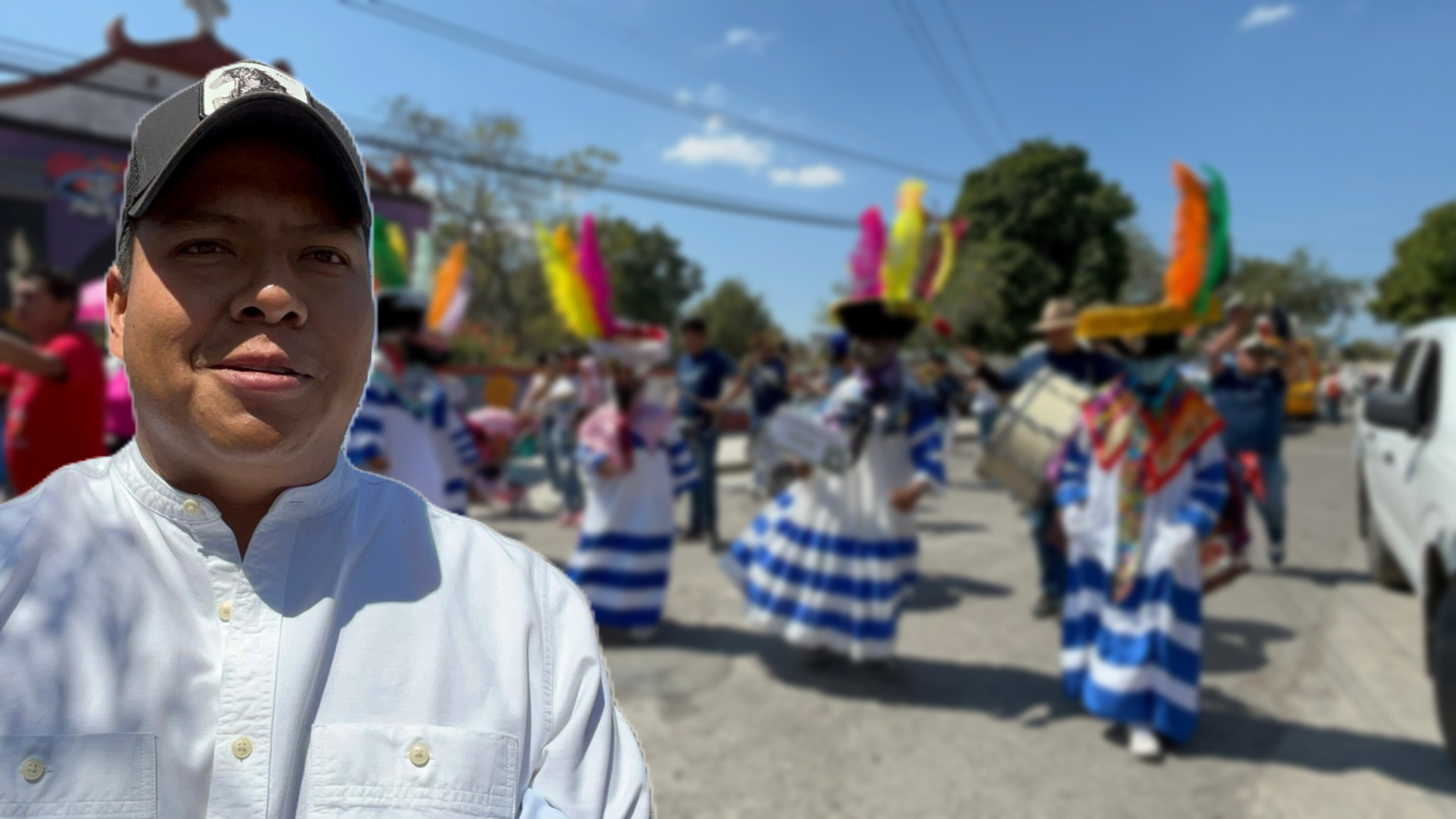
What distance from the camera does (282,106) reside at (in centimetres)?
97

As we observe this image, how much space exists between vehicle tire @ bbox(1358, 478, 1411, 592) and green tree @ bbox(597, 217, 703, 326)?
31333 millimetres

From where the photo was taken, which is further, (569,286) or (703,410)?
(703,410)

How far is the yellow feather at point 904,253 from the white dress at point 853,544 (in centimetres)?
51

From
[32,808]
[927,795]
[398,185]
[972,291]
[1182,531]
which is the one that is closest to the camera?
[32,808]

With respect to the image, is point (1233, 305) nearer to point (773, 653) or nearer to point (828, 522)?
point (828, 522)

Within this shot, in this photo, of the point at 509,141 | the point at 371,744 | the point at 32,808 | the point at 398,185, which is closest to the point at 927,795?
the point at 371,744

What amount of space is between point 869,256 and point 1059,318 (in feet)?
4.37

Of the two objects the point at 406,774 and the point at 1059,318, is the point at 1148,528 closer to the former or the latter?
the point at 1059,318

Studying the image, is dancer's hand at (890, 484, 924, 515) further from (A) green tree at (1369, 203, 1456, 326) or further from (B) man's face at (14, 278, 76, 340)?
(A) green tree at (1369, 203, 1456, 326)

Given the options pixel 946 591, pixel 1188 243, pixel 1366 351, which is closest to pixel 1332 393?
pixel 946 591

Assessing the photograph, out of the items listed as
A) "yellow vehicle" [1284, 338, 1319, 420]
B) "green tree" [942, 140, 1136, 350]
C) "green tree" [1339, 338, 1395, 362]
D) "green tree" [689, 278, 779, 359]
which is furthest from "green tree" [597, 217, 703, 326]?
"green tree" [1339, 338, 1395, 362]

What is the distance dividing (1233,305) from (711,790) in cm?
382

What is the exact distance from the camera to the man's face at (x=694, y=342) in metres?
7.45

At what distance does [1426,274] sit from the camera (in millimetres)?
33781
